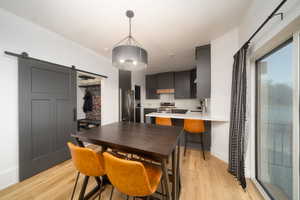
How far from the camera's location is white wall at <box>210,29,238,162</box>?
7.21 feet

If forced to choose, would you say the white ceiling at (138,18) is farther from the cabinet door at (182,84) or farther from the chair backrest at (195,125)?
the cabinet door at (182,84)

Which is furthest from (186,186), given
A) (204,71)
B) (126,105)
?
(126,105)

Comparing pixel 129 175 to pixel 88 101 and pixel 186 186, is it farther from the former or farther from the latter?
pixel 88 101

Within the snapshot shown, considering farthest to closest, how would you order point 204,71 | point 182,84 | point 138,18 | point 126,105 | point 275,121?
point 182,84
point 126,105
point 204,71
point 138,18
point 275,121

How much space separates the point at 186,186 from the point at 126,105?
311 cm

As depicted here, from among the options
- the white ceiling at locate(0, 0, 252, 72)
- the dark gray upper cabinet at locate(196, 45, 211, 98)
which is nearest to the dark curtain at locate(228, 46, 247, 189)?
the white ceiling at locate(0, 0, 252, 72)

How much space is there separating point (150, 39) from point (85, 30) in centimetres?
125

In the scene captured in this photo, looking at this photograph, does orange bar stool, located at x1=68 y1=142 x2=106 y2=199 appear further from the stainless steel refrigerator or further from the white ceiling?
the stainless steel refrigerator

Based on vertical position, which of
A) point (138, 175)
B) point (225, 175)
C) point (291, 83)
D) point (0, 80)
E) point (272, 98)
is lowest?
point (225, 175)

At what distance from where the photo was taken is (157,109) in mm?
5309

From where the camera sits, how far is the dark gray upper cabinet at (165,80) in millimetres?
4926

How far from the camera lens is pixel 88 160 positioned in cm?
105

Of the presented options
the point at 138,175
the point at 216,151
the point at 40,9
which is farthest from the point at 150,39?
the point at 216,151

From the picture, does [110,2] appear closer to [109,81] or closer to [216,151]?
[109,81]
